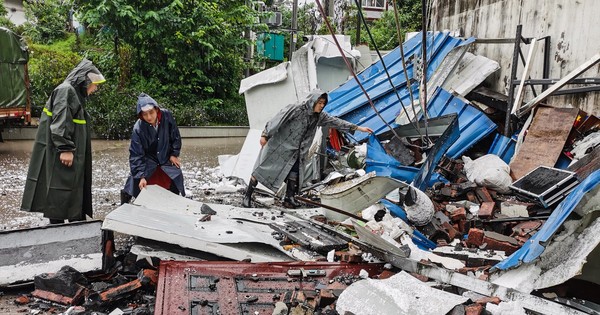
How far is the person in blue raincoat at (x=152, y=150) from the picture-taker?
14.3 feet

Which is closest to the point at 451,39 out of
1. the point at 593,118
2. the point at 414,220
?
the point at 593,118

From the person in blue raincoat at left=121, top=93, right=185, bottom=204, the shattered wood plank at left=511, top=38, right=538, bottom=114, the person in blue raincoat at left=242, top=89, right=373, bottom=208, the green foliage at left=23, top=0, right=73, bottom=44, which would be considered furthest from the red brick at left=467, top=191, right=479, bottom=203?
the green foliage at left=23, top=0, right=73, bottom=44

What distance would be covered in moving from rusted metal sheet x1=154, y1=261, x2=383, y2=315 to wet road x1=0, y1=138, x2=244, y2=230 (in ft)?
8.60

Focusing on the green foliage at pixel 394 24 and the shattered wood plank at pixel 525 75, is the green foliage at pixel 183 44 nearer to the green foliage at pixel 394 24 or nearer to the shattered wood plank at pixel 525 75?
the green foliage at pixel 394 24

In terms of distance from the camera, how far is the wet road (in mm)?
5246

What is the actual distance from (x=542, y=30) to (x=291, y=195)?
387 centimetres

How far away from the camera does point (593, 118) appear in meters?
5.04

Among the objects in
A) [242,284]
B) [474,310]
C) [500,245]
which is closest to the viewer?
[474,310]

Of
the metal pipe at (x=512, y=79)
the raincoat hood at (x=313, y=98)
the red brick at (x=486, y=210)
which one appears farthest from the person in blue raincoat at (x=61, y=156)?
the metal pipe at (x=512, y=79)

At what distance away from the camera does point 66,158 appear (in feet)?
13.1

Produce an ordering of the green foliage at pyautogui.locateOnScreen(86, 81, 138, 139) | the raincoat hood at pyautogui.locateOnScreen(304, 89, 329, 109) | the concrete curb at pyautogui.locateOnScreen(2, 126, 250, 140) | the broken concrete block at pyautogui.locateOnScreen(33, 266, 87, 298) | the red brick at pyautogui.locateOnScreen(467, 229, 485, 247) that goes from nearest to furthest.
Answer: the broken concrete block at pyautogui.locateOnScreen(33, 266, 87, 298)
the red brick at pyautogui.locateOnScreen(467, 229, 485, 247)
the raincoat hood at pyautogui.locateOnScreen(304, 89, 329, 109)
the green foliage at pyautogui.locateOnScreen(86, 81, 138, 139)
the concrete curb at pyautogui.locateOnScreen(2, 126, 250, 140)

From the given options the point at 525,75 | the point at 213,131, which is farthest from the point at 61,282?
the point at 213,131

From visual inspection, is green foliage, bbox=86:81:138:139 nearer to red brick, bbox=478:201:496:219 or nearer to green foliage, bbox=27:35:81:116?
green foliage, bbox=27:35:81:116

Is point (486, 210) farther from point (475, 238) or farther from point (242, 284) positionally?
point (242, 284)
